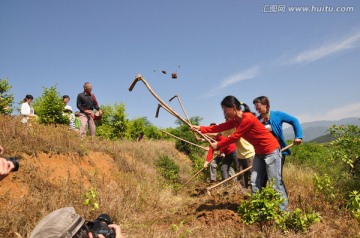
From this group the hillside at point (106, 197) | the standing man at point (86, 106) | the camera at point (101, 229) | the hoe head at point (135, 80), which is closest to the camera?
the camera at point (101, 229)

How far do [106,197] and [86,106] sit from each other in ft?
14.7

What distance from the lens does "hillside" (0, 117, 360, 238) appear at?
12.8 feet

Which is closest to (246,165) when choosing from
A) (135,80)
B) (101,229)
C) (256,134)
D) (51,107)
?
(256,134)

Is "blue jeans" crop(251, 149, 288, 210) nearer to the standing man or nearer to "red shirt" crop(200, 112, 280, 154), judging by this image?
"red shirt" crop(200, 112, 280, 154)

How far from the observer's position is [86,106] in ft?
28.3

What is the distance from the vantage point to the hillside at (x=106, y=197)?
154 inches

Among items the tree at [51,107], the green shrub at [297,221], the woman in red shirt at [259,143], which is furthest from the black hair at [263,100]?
the tree at [51,107]

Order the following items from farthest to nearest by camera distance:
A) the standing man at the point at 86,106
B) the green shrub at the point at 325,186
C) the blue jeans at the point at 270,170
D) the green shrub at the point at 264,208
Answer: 1. the standing man at the point at 86,106
2. the green shrub at the point at 325,186
3. the blue jeans at the point at 270,170
4. the green shrub at the point at 264,208

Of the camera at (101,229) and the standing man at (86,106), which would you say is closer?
the camera at (101,229)

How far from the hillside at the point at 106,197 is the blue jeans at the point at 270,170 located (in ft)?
2.12

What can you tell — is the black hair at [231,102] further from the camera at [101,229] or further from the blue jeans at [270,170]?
the camera at [101,229]

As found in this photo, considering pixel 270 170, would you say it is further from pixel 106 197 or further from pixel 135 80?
pixel 135 80

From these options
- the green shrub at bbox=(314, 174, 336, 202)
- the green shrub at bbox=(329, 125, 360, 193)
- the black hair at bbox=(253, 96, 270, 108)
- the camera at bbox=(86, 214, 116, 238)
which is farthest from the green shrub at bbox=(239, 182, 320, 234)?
the camera at bbox=(86, 214, 116, 238)

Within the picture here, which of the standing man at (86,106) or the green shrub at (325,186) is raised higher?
the standing man at (86,106)
